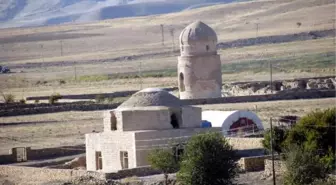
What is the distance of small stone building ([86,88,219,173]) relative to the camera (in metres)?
23.7

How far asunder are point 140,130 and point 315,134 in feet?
11.3

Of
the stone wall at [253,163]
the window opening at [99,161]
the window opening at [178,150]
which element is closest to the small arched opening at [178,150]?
the window opening at [178,150]

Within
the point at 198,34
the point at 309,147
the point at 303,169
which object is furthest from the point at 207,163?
the point at 198,34

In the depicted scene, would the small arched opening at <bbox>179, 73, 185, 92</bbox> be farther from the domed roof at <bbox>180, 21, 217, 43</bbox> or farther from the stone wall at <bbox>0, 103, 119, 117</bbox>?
the stone wall at <bbox>0, 103, 119, 117</bbox>

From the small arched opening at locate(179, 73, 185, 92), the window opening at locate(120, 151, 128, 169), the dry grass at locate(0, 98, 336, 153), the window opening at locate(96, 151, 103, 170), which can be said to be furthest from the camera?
the small arched opening at locate(179, 73, 185, 92)

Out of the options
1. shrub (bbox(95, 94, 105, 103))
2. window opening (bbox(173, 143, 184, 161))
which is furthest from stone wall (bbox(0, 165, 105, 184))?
shrub (bbox(95, 94, 105, 103))

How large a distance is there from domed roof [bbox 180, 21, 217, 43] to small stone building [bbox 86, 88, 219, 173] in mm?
9993

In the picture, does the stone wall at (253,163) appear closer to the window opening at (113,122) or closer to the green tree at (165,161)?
the green tree at (165,161)

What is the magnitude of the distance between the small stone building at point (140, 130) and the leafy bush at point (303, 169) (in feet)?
12.1

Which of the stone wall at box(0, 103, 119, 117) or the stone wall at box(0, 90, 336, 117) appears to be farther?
the stone wall at box(0, 103, 119, 117)

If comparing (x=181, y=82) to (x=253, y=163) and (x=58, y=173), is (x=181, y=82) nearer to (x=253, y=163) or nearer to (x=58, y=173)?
(x=58, y=173)

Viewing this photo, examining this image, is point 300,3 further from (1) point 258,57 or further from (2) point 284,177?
(2) point 284,177

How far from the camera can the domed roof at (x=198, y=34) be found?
34938 mm

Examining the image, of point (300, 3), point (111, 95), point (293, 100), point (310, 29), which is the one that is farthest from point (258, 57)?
point (300, 3)
